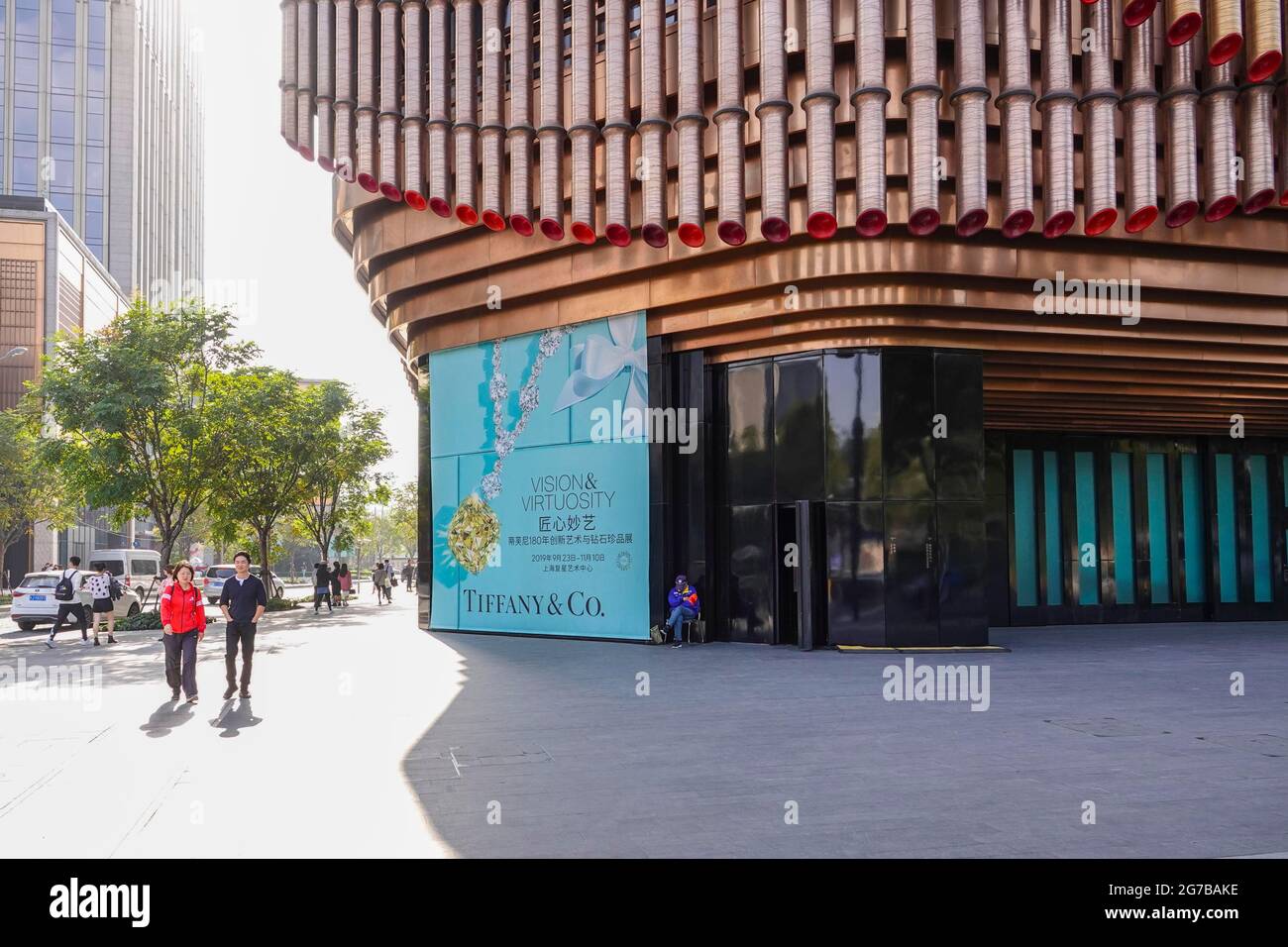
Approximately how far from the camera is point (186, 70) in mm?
117875

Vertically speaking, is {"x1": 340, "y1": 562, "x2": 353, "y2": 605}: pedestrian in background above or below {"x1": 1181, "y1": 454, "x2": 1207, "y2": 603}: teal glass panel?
below

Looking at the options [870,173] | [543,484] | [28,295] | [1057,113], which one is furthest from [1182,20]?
[28,295]

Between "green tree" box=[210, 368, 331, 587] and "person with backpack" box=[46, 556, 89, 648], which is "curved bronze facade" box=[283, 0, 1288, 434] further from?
"green tree" box=[210, 368, 331, 587]

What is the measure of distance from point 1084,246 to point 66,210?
90600 millimetres

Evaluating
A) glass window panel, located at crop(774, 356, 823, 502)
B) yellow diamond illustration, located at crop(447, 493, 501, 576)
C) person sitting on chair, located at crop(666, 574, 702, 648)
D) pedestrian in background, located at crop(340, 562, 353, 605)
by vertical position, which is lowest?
pedestrian in background, located at crop(340, 562, 353, 605)

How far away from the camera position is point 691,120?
1630 centimetres

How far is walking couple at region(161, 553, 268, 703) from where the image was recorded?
38.6ft

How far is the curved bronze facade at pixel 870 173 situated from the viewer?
15.1m

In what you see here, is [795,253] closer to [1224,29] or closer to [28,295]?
[1224,29]

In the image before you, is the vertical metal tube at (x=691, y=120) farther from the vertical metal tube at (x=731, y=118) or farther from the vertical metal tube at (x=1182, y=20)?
the vertical metal tube at (x=1182, y=20)

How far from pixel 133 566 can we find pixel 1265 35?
3473 cm

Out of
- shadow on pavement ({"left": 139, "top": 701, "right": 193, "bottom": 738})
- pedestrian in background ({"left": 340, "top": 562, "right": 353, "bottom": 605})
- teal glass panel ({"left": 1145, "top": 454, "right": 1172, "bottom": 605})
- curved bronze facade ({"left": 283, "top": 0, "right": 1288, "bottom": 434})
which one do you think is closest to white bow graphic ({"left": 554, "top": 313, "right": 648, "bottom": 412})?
curved bronze facade ({"left": 283, "top": 0, "right": 1288, "bottom": 434})

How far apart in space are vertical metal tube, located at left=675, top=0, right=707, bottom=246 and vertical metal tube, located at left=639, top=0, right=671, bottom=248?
0.35m

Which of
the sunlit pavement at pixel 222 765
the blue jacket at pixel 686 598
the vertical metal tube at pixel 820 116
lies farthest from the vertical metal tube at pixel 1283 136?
the sunlit pavement at pixel 222 765
